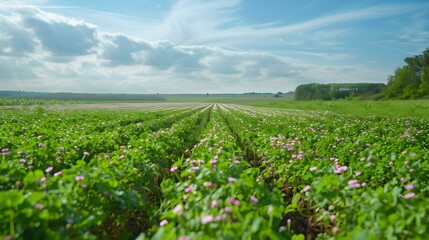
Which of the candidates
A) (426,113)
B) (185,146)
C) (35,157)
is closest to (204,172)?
(35,157)

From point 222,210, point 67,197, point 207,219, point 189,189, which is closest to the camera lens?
point 207,219

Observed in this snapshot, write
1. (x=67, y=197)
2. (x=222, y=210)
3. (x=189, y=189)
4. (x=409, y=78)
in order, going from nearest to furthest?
(x=222, y=210) < (x=67, y=197) < (x=189, y=189) < (x=409, y=78)

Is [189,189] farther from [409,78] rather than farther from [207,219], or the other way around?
[409,78]

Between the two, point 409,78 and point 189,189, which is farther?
point 409,78

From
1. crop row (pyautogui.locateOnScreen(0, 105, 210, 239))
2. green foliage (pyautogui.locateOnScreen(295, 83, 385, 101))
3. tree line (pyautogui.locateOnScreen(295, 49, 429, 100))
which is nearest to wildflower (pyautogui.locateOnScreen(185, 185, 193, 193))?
crop row (pyautogui.locateOnScreen(0, 105, 210, 239))

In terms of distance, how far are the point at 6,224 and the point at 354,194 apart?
3378 mm

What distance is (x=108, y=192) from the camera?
3475 mm

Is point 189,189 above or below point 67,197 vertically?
below

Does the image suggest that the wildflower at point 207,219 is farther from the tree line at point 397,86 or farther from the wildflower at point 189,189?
the tree line at point 397,86

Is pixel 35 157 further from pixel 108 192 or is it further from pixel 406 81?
pixel 406 81

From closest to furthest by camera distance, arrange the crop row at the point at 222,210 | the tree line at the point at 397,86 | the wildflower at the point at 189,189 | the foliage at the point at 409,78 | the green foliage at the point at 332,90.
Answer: the crop row at the point at 222,210, the wildflower at the point at 189,189, the tree line at the point at 397,86, the foliage at the point at 409,78, the green foliage at the point at 332,90

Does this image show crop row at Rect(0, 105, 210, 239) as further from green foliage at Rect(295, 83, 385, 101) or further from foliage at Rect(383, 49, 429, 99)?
green foliage at Rect(295, 83, 385, 101)

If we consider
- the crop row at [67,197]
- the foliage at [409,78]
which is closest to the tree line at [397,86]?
the foliage at [409,78]

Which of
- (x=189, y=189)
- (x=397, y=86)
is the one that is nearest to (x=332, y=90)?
(x=397, y=86)
